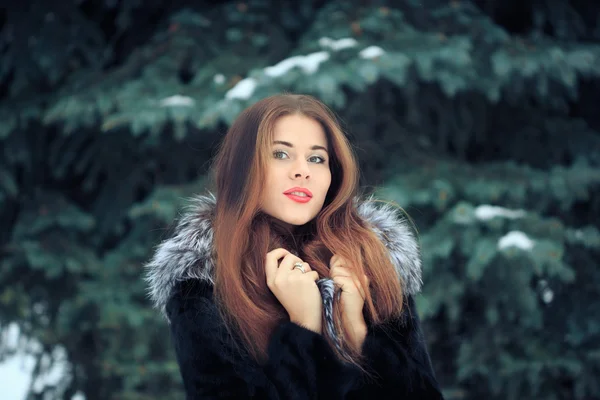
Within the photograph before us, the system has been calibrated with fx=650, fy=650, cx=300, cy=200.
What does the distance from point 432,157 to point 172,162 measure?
187cm

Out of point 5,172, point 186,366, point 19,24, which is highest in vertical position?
point 186,366

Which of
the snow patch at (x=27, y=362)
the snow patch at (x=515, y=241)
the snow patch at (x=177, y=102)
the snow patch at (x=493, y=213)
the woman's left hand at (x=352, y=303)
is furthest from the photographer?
the snow patch at (x=27, y=362)

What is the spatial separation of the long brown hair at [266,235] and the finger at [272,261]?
46 millimetres

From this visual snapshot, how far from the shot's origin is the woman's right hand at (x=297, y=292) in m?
1.67

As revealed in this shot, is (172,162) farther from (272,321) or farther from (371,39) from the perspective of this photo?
(272,321)

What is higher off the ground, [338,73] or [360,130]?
[338,73]

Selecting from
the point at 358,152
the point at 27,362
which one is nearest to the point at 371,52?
the point at 358,152

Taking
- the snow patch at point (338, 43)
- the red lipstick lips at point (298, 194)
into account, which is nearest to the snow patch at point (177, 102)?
the snow patch at point (338, 43)

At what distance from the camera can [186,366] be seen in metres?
1.68

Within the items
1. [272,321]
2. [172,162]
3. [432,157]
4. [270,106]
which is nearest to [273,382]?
[272,321]

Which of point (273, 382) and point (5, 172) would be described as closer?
point (273, 382)

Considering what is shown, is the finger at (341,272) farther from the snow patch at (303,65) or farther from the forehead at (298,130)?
the snow patch at (303,65)

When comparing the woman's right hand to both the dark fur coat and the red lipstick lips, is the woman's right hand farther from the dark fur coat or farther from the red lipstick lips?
the red lipstick lips

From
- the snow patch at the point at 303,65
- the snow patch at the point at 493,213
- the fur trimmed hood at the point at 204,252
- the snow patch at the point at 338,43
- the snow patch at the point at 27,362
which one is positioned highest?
the fur trimmed hood at the point at 204,252
